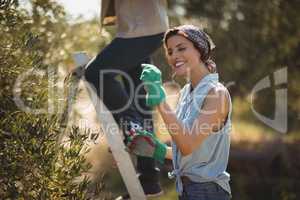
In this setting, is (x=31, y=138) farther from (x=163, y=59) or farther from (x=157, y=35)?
(x=163, y=59)

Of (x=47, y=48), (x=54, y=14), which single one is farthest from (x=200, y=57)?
(x=47, y=48)

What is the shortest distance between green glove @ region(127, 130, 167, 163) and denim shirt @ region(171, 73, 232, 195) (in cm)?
40

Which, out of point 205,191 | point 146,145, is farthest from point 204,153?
point 146,145

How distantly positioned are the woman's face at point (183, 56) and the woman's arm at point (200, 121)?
6.9 inches

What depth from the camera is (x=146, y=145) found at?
3279 millimetres

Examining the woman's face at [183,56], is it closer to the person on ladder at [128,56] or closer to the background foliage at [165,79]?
the background foliage at [165,79]

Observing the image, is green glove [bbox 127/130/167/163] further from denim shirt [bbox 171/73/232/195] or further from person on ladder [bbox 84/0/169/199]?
denim shirt [bbox 171/73/232/195]

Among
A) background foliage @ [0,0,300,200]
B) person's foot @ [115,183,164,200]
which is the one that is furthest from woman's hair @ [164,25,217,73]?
person's foot @ [115,183,164,200]

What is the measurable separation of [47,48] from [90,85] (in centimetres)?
113

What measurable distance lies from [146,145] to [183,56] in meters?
0.76

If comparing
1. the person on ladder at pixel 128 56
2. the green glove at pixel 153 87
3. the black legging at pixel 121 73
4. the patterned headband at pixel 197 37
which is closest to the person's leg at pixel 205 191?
the green glove at pixel 153 87

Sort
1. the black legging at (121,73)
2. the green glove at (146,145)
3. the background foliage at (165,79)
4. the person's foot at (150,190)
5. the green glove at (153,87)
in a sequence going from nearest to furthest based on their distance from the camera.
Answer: the green glove at (153,87) < the background foliage at (165,79) < the green glove at (146,145) < the black legging at (121,73) < the person's foot at (150,190)

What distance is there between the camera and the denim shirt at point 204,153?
261cm

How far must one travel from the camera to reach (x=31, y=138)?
2561 millimetres
